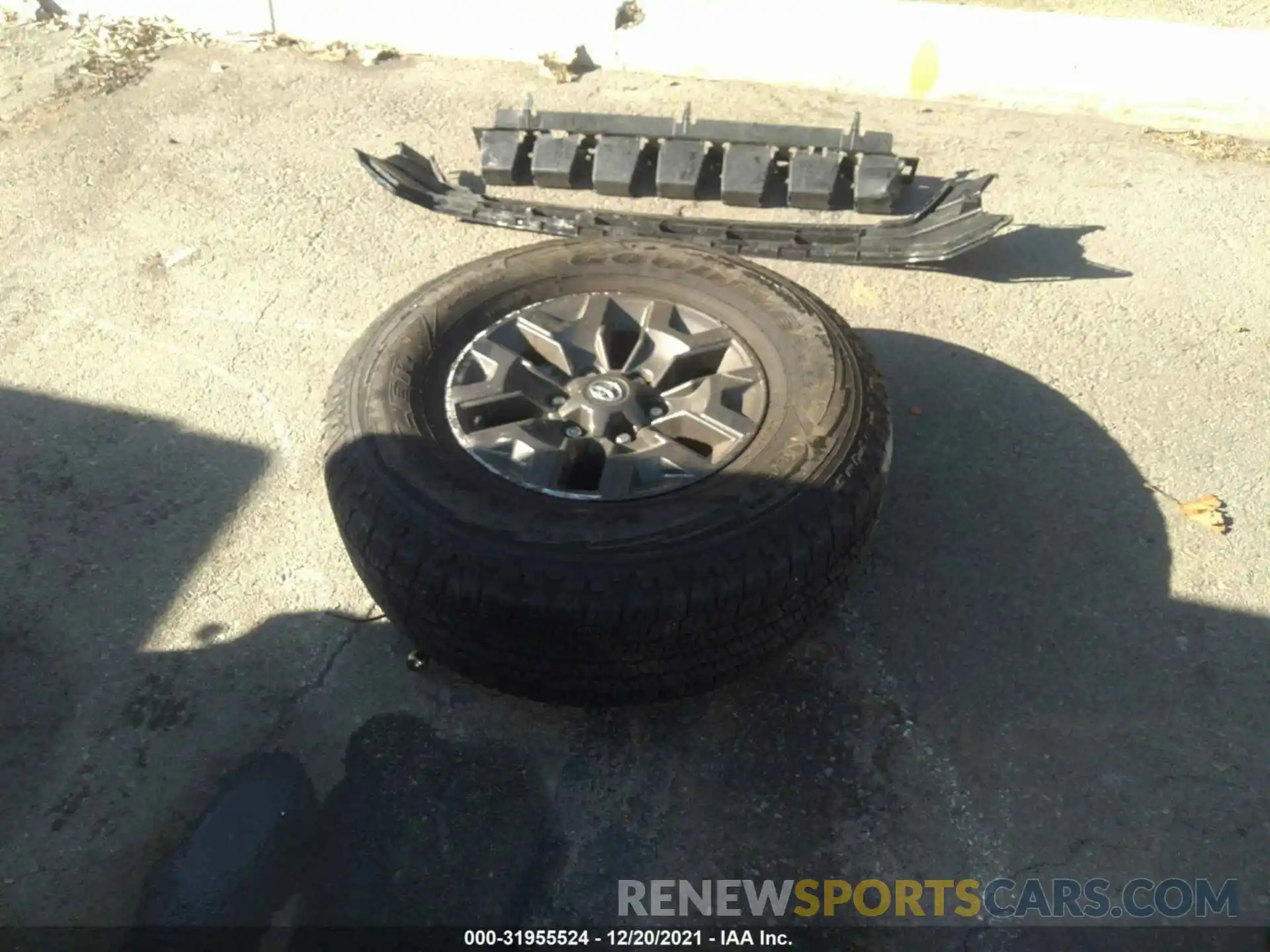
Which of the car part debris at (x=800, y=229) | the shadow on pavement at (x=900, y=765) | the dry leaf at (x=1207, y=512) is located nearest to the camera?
the shadow on pavement at (x=900, y=765)

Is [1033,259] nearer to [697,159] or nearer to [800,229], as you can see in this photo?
[800,229]

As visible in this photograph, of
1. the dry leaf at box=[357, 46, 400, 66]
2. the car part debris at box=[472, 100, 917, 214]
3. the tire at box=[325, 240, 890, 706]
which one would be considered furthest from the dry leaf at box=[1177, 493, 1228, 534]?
the dry leaf at box=[357, 46, 400, 66]

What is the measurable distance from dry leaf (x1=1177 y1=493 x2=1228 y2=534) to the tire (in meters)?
1.39

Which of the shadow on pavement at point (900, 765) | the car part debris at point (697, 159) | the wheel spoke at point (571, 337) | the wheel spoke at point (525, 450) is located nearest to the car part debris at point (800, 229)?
the car part debris at point (697, 159)

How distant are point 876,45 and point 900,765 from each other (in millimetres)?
4516

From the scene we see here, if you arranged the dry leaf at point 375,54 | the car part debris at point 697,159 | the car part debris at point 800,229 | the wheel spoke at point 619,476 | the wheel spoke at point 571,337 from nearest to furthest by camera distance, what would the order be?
1. the wheel spoke at point 619,476
2. the wheel spoke at point 571,337
3. the car part debris at point 800,229
4. the car part debris at point 697,159
5. the dry leaf at point 375,54

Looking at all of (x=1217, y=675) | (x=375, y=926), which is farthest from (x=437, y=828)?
(x=1217, y=675)

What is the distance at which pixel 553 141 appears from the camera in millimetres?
5719

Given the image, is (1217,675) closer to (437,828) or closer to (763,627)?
(763,627)

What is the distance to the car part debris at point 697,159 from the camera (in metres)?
5.50

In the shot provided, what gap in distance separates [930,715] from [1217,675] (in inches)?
39.1

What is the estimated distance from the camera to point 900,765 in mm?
3371

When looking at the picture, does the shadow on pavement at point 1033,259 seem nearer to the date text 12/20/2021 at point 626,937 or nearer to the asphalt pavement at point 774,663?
the asphalt pavement at point 774,663

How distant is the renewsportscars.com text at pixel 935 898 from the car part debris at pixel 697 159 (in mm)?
3485
